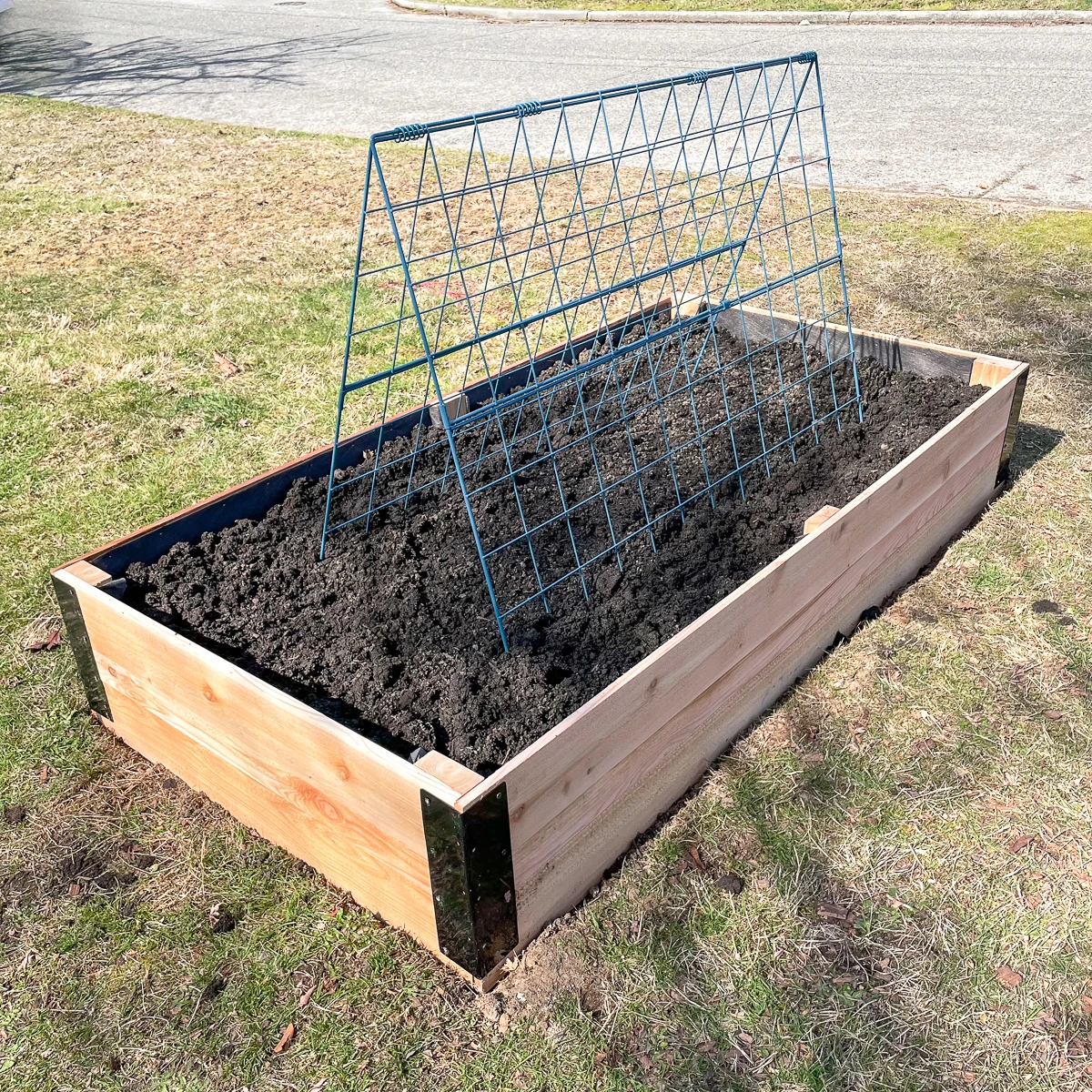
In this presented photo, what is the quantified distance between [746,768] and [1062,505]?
5.81 ft

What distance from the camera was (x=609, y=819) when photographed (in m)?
2.24

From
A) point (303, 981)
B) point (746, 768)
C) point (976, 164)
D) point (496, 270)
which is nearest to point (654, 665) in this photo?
point (746, 768)

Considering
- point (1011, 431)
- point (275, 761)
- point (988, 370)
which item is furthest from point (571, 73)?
point (275, 761)

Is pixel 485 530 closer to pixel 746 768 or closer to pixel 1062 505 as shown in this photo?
pixel 746 768

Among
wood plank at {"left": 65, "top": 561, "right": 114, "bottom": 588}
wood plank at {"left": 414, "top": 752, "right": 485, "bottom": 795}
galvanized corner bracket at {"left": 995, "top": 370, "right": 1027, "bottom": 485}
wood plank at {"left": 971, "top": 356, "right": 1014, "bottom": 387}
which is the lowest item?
galvanized corner bracket at {"left": 995, "top": 370, "right": 1027, "bottom": 485}

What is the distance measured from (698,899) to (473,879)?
0.60 meters

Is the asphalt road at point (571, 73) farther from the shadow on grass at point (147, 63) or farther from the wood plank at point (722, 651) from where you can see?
the wood plank at point (722, 651)

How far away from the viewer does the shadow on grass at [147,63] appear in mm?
11062

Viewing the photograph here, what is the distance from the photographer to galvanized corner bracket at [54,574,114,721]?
100 inches

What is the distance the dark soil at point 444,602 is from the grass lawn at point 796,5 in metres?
11.6

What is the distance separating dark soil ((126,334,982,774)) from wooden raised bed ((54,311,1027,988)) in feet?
0.57

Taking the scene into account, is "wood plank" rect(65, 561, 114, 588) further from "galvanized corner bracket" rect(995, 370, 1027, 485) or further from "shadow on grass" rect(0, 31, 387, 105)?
"shadow on grass" rect(0, 31, 387, 105)

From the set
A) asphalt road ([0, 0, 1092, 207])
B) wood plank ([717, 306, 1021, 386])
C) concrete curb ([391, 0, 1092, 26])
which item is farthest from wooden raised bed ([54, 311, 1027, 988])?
concrete curb ([391, 0, 1092, 26])

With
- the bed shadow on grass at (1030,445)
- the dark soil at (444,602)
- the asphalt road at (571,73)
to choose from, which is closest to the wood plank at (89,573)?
the dark soil at (444,602)
